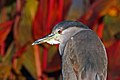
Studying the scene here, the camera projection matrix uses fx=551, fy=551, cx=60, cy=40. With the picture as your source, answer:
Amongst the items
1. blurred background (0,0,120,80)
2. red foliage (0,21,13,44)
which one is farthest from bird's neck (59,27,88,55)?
red foliage (0,21,13,44)

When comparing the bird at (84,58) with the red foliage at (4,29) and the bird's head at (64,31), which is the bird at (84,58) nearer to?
the bird's head at (64,31)

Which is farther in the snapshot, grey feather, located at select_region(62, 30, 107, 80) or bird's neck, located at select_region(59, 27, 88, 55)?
bird's neck, located at select_region(59, 27, 88, 55)

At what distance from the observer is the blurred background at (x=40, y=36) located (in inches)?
193

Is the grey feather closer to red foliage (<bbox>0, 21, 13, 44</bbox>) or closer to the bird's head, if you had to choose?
the bird's head

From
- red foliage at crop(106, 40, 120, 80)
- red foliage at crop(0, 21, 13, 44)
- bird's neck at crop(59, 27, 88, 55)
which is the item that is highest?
red foliage at crop(0, 21, 13, 44)

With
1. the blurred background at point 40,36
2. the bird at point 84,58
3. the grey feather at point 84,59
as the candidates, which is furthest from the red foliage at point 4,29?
the grey feather at point 84,59

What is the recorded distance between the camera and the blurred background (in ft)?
16.1

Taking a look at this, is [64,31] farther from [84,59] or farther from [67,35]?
[84,59]

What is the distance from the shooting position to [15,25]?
512cm

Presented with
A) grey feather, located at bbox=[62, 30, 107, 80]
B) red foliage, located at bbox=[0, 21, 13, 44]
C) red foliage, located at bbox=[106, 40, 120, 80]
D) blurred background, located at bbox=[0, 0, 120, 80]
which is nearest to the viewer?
grey feather, located at bbox=[62, 30, 107, 80]

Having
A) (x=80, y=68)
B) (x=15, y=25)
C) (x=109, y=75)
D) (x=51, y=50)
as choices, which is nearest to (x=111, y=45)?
(x=109, y=75)

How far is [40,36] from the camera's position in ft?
16.5

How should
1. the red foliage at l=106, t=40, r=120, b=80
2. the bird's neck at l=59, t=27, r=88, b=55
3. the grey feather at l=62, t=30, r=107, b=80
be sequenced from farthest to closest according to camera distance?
the red foliage at l=106, t=40, r=120, b=80
the bird's neck at l=59, t=27, r=88, b=55
the grey feather at l=62, t=30, r=107, b=80

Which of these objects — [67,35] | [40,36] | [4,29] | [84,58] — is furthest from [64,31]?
[4,29]
